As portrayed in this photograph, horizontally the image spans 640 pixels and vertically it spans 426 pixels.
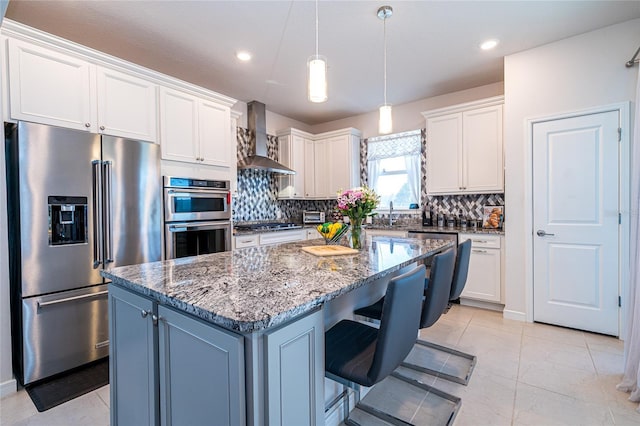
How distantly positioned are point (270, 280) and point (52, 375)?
2.08 metres

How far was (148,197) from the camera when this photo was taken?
8.56 feet

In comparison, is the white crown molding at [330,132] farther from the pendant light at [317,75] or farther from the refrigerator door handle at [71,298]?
the refrigerator door handle at [71,298]

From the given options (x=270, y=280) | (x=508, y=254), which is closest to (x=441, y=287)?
(x=270, y=280)

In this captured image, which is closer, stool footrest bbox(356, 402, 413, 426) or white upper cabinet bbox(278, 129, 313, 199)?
stool footrest bbox(356, 402, 413, 426)

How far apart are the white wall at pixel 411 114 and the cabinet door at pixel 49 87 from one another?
3.76 m

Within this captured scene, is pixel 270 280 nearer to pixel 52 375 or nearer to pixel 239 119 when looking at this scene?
pixel 52 375

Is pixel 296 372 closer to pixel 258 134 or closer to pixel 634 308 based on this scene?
pixel 634 308

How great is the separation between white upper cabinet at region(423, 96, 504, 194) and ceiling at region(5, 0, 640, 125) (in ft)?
1.44

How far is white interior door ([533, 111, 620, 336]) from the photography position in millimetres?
2705

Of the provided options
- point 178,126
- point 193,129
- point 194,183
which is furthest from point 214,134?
point 194,183

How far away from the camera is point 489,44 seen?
2922mm

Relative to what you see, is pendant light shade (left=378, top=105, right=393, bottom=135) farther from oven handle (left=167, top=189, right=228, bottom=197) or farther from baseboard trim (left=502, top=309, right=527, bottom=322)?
baseboard trim (left=502, top=309, right=527, bottom=322)

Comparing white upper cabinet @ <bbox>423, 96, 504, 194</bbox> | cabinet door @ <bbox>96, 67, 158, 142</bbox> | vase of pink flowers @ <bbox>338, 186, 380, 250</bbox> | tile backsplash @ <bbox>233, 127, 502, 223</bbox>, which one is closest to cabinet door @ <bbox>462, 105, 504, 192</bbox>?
white upper cabinet @ <bbox>423, 96, 504, 194</bbox>

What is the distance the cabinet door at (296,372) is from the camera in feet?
2.99
